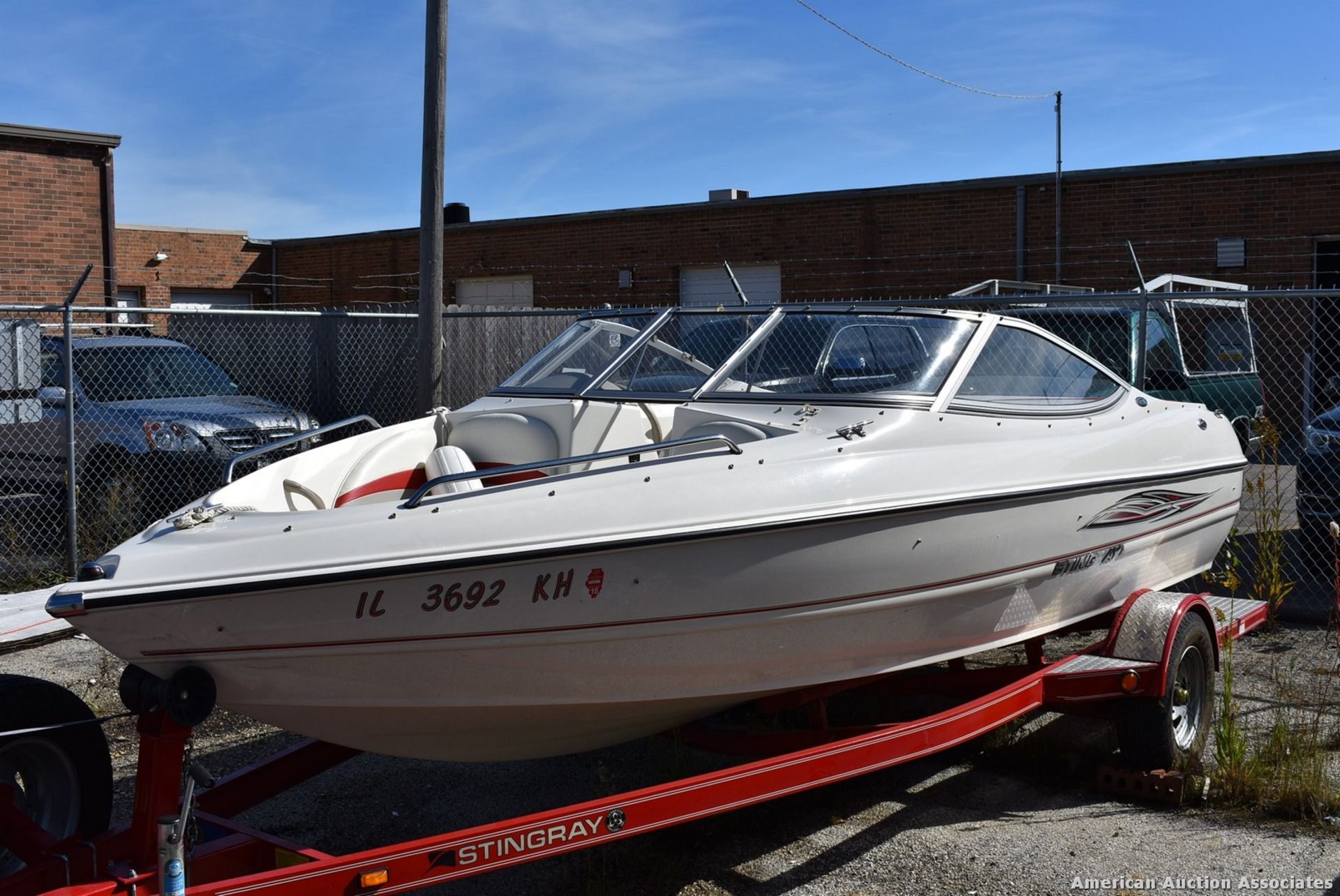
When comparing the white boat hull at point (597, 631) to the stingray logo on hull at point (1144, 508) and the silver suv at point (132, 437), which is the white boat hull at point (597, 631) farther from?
the silver suv at point (132, 437)

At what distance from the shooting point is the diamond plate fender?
185 inches

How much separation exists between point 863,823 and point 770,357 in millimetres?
1835

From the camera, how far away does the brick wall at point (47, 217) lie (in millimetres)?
17812

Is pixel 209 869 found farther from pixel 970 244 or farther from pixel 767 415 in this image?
pixel 970 244

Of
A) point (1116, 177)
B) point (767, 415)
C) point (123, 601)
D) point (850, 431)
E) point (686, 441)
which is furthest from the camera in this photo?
point (1116, 177)

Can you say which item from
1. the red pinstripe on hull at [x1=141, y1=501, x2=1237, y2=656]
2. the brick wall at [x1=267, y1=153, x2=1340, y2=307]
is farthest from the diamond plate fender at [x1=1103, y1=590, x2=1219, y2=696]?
the brick wall at [x1=267, y1=153, x2=1340, y2=307]

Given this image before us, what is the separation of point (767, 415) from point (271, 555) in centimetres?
201

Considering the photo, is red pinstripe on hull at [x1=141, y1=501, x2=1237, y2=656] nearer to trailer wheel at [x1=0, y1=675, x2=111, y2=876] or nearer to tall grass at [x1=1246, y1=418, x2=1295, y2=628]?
trailer wheel at [x1=0, y1=675, x2=111, y2=876]

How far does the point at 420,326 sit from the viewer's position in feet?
28.9

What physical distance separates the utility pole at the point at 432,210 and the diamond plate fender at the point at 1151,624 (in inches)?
203

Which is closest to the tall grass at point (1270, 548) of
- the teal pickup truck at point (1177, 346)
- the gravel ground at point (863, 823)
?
the teal pickup truck at point (1177, 346)

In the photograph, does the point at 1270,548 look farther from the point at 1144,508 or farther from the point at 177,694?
the point at 177,694

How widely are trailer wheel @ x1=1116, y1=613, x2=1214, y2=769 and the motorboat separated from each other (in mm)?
370

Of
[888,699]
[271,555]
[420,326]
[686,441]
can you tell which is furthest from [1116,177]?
[271,555]
